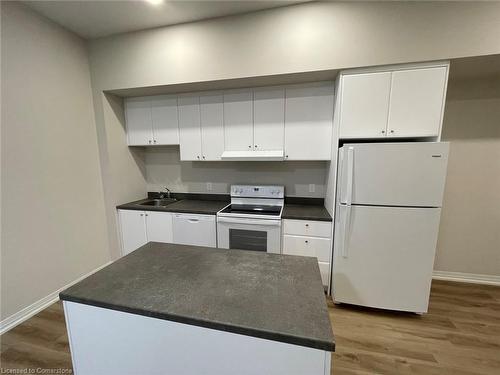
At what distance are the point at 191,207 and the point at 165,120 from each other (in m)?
1.20

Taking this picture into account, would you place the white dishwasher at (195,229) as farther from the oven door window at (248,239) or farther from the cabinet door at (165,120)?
the cabinet door at (165,120)

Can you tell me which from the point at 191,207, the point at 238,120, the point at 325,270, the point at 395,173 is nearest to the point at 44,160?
the point at 191,207

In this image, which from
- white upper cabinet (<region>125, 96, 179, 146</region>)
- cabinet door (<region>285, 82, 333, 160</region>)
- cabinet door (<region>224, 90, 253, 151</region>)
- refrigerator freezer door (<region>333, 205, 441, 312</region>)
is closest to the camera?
refrigerator freezer door (<region>333, 205, 441, 312</region>)

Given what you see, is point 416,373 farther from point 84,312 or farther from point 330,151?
point 84,312

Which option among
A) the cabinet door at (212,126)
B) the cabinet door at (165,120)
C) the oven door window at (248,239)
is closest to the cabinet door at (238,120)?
the cabinet door at (212,126)

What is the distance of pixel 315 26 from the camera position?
6.25 feet

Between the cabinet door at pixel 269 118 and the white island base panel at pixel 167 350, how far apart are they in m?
2.01

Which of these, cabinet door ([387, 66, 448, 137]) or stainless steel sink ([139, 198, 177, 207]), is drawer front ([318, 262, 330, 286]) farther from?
stainless steel sink ([139, 198, 177, 207])

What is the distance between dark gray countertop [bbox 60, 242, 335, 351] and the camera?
0.77m

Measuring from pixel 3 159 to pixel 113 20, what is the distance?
1668 millimetres

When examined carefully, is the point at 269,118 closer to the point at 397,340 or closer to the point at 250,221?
the point at 250,221

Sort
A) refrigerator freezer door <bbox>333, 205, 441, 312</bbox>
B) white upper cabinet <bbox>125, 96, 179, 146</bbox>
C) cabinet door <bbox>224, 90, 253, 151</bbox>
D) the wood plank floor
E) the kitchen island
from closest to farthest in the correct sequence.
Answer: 1. the kitchen island
2. the wood plank floor
3. refrigerator freezer door <bbox>333, 205, 441, 312</bbox>
4. cabinet door <bbox>224, 90, 253, 151</bbox>
5. white upper cabinet <bbox>125, 96, 179, 146</bbox>

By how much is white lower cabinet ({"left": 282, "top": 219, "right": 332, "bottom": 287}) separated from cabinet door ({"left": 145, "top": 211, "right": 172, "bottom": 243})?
4.71 ft

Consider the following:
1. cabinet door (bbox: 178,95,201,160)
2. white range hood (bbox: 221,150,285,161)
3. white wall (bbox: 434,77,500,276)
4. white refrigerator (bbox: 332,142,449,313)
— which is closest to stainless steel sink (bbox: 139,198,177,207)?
cabinet door (bbox: 178,95,201,160)
